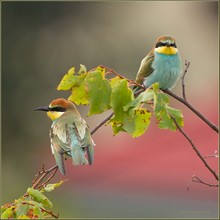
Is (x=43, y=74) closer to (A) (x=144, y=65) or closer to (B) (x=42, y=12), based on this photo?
(B) (x=42, y=12)

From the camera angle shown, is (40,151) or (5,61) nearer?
(5,61)

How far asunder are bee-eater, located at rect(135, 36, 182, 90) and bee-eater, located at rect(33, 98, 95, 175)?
0.89ft

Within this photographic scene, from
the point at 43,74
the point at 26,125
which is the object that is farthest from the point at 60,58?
the point at 26,125

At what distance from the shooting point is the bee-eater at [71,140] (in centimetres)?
153

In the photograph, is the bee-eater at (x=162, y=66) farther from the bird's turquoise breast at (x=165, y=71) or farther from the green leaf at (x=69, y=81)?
the green leaf at (x=69, y=81)

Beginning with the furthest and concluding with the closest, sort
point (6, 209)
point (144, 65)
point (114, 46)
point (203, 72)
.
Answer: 1. point (203, 72)
2. point (114, 46)
3. point (144, 65)
4. point (6, 209)

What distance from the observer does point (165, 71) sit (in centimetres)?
195

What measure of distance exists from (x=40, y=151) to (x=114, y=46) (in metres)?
1.53

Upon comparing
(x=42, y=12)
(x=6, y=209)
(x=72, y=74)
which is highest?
(x=42, y=12)

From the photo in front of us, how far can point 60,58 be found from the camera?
5.86 meters

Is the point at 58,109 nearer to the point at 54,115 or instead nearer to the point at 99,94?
the point at 54,115

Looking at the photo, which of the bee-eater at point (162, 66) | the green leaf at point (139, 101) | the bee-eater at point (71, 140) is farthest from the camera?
the bee-eater at point (162, 66)

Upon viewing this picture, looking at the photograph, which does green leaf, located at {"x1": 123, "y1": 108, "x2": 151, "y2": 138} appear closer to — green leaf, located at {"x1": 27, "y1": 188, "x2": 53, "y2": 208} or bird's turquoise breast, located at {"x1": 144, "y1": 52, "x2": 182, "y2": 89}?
green leaf, located at {"x1": 27, "y1": 188, "x2": 53, "y2": 208}

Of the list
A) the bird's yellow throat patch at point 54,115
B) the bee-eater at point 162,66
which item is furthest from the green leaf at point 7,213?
the bee-eater at point 162,66
